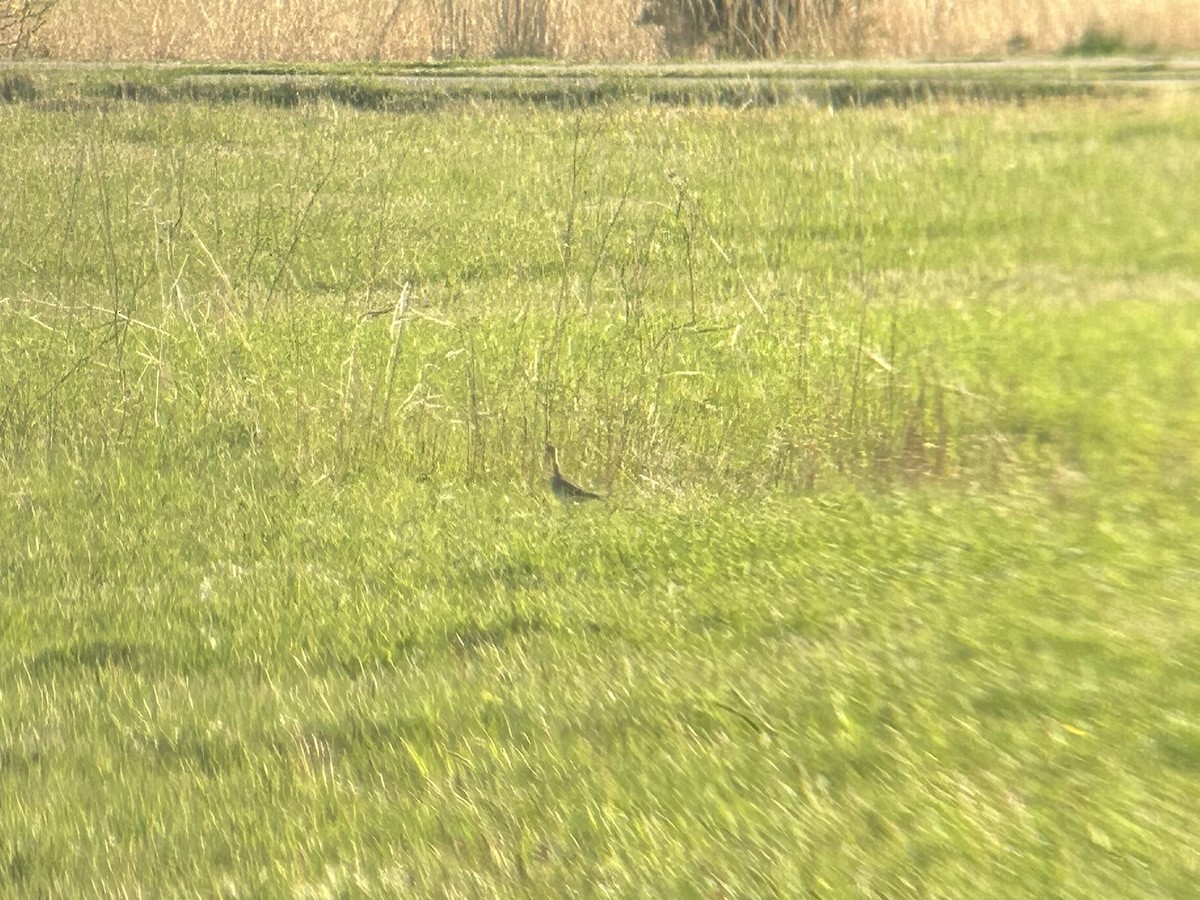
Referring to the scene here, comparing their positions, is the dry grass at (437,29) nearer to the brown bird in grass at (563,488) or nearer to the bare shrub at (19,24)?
the bare shrub at (19,24)

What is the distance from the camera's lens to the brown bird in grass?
19.6 ft

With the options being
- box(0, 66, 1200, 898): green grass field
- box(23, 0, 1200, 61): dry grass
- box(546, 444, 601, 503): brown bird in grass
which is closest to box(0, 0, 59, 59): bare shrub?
box(23, 0, 1200, 61): dry grass

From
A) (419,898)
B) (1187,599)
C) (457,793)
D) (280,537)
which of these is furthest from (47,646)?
(1187,599)

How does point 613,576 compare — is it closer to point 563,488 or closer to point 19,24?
point 563,488

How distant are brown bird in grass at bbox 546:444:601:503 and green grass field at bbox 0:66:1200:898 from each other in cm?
9

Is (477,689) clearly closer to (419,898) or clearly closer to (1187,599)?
(419,898)

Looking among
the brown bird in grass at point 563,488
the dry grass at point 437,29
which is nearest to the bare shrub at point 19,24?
the dry grass at point 437,29

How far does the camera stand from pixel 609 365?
7.36 metres

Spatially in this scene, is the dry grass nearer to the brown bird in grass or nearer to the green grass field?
the green grass field

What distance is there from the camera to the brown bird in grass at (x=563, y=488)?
598 cm

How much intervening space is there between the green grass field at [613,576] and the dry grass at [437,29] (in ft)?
25.1

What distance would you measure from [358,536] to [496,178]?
7.13 meters

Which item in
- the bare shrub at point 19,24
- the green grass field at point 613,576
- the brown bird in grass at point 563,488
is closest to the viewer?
the green grass field at point 613,576

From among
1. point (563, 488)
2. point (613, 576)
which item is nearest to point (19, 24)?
point (563, 488)
